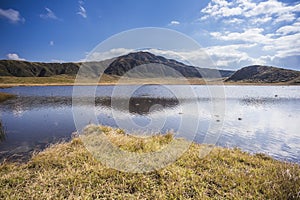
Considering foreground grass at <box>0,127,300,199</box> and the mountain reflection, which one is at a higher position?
foreground grass at <box>0,127,300,199</box>

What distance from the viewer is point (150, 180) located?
21.2 feet

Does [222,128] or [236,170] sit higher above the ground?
[236,170]

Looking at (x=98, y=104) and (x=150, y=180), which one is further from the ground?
(x=150, y=180)

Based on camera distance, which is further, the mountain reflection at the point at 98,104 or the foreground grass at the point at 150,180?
the mountain reflection at the point at 98,104

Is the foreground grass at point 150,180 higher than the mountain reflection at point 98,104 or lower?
higher

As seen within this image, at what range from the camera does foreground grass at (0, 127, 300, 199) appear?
564 centimetres

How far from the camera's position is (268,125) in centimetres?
2212

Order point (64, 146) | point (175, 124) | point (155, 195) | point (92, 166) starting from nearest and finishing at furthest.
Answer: point (155, 195)
point (92, 166)
point (64, 146)
point (175, 124)

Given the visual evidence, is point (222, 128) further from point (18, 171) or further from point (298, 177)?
point (18, 171)

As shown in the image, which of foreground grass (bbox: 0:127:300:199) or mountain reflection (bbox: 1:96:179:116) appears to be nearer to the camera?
foreground grass (bbox: 0:127:300:199)

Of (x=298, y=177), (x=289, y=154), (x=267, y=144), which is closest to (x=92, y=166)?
→ (x=298, y=177)

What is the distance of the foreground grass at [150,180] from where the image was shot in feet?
18.5

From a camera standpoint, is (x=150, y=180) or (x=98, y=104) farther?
(x=98, y=104)

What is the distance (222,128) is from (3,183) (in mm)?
18050
